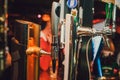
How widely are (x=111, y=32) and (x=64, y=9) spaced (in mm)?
534

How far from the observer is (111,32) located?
277 centimetres

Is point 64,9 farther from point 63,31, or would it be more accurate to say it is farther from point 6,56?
point 6,56

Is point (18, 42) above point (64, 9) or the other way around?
the other way around

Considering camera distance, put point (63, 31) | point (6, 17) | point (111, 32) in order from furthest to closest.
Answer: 1. point (111, 32)
2. point (63, 31)
3. point (6, 17)

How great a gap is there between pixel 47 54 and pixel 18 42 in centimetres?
29

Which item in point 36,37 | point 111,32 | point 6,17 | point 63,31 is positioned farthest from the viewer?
point 111,32

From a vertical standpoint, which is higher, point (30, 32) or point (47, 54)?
point (30, 32)

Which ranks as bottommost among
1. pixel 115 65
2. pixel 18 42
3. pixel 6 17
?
pixel 115 65

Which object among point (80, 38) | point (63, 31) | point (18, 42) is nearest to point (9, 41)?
point (18, 42)

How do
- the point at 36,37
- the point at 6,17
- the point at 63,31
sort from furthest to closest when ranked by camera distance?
the point at 63,31
the point at 36,37
the point at 6,17

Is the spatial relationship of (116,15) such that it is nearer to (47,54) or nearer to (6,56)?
(47,54)

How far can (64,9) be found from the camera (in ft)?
8.32

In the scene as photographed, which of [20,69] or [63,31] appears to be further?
[63,31]

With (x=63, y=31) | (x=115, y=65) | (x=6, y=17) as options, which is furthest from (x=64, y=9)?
(x=115, y=65)
